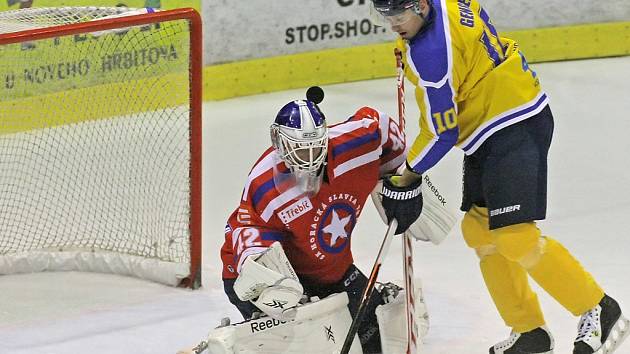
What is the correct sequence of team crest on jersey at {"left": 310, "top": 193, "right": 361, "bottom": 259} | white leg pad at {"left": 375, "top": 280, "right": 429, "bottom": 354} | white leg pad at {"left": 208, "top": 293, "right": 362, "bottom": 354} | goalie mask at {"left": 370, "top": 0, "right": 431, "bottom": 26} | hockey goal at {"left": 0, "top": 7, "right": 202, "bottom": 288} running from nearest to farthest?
goalie mask at {"left": 370, "top": 0, "right": 431, "bottom": 26} → white leg pad at {"left": 208, "top": 293, "right": 362, "bottom": 354} → team crest on jersey at {"left": 310, "top": 193, "right": 361, "bottom": 259} → white leg pad at {"left": 375, "top": 280, "right": 429, "bottom": 354} → hockey goal at {"left": 0, "top": 7, "right": 202, "bottom": 288}

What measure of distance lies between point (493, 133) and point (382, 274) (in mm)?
1166

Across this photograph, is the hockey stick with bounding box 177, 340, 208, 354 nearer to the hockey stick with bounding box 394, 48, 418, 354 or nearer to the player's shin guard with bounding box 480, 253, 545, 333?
the hockey stick with bounding box 394, 48, 418, 354

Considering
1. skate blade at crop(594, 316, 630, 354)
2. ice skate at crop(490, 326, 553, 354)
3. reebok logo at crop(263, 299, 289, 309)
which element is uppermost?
reebok logo at crop(263, 299, 289, 309)

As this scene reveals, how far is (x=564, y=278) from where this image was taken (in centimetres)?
327

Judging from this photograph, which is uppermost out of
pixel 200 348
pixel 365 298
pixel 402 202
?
Answer: pixel 402 202

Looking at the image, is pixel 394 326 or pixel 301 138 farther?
pixel 394 326

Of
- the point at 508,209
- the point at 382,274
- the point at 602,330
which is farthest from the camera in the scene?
the point at 382,274

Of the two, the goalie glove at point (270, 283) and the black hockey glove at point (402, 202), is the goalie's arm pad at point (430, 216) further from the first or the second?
the goalie glove at point (270, 283)

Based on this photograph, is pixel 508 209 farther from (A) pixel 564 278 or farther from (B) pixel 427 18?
(B) pixel 427 18

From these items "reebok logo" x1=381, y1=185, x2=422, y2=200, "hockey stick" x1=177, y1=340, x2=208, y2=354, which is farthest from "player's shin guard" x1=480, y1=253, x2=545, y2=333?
"hockey stick" x1=177, y1=340, x2=208, y2=354

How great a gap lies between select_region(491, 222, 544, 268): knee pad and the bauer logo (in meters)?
0.53

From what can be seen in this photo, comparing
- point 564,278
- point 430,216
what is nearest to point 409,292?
point 430,216

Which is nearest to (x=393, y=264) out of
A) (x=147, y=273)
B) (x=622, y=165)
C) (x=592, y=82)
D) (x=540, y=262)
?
(x=147, y=273)

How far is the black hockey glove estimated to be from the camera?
10.7ft
